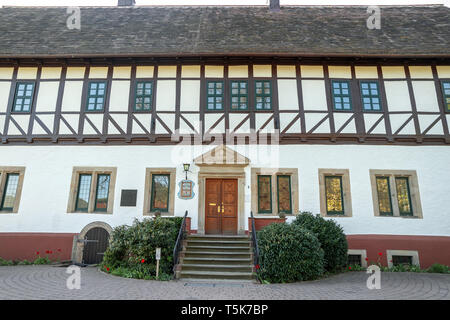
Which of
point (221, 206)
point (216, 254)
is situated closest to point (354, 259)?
point (216, 254)

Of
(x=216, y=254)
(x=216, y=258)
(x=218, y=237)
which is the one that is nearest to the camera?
(x=216, y=258)

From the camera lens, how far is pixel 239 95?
39.4 ft

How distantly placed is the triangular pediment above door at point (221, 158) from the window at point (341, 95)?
462cm

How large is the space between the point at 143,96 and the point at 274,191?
6.92 metres

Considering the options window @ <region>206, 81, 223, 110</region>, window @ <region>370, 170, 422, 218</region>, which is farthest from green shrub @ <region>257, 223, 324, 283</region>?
window @ <region>206, 81, 223, 110</region>

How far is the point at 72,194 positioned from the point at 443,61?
1667 cm

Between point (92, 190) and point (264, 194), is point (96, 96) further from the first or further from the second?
point (264, 194)

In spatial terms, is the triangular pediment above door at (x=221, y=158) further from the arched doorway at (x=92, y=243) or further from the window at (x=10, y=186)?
the window at (x=10, y=186)

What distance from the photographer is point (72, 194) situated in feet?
37.4

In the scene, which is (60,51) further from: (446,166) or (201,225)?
(446,166)

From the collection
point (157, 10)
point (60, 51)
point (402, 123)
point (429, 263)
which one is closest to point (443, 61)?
point (402, 123)

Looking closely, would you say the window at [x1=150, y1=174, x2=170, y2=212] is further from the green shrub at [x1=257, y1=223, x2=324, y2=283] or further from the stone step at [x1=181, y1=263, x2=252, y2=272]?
the green shrub at [x1=257, y1=223, x2=324, y2=283]

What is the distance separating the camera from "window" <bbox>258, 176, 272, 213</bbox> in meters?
11.3

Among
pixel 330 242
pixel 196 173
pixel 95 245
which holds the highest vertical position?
pixel 196 173
